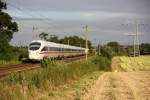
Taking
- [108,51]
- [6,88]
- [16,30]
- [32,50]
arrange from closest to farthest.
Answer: [6,88], [32,50], [16,30], [108,51]

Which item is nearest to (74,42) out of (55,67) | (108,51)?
(108,51)

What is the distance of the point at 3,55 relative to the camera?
55.7 m

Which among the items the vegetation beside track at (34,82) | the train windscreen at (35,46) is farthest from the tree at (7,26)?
the vegetation beside track at (34,82)

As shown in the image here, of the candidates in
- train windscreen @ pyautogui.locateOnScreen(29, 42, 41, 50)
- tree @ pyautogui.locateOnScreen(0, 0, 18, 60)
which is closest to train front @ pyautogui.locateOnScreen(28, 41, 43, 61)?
train windscreen @ pyautogui.locateOnScreen(29, 42, 41, 50)

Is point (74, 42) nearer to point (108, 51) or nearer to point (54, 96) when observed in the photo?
point (108, 51)

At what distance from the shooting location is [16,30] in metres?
67.2

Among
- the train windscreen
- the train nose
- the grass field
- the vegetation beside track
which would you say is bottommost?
the grass field

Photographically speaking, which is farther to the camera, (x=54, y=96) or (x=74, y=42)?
(x=74, y=42)

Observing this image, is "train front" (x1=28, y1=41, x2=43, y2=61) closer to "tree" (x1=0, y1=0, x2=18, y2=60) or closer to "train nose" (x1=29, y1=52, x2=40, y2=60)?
"train nose" (x1=29, y1=52, x2=40, y2=60)

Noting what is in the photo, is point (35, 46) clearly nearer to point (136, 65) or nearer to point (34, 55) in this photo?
point (34, 55)

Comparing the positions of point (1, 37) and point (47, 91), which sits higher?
point (1, 37)

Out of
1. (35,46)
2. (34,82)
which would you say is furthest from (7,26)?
(34,82)

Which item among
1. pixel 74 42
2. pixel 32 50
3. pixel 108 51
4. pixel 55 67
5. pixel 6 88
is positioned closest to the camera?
pixel 6 88

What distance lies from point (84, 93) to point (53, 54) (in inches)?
1467
